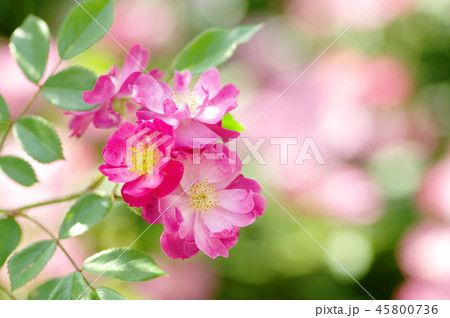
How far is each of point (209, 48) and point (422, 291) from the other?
2.45ft

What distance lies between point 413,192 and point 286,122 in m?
0.39

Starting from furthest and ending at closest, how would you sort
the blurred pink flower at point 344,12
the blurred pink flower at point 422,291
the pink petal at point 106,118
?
1. the blurred pink flower at point 344,12
2. the blurred pink flower at point 422,291
3. the pink petal at point 106,118

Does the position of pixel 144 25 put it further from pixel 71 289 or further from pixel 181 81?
pixel 71 289

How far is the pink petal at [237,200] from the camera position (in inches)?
22.6

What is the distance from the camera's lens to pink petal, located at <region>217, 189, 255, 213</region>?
574mm

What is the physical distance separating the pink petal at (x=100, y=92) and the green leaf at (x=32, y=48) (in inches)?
4.0

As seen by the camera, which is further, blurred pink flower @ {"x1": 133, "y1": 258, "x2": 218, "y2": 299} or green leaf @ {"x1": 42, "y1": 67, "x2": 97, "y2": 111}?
blurred pink flower @ {"x1": 133, "y1": 258, "x2": 218, "y2": 299}

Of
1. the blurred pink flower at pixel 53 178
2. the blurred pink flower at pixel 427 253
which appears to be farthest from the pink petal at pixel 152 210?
the blurred pink flower at pixel 427 253

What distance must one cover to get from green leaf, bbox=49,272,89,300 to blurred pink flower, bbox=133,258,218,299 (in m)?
0.65

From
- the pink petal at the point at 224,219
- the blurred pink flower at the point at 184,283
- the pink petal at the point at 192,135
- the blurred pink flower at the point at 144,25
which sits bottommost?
the blurred pink flower at the point at 184,283

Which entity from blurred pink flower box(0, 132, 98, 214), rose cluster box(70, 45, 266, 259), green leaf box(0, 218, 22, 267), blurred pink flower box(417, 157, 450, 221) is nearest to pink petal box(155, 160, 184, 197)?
rose cluster box(70, 45, 266, 259)

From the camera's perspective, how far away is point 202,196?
605mm

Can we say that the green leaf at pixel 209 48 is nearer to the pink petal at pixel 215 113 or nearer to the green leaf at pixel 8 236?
the pink petal at pixel 215 113

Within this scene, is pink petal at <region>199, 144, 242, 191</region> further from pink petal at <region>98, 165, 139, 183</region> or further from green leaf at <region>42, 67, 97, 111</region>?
green leaf at <region>42, 67, 97, 111</region>
